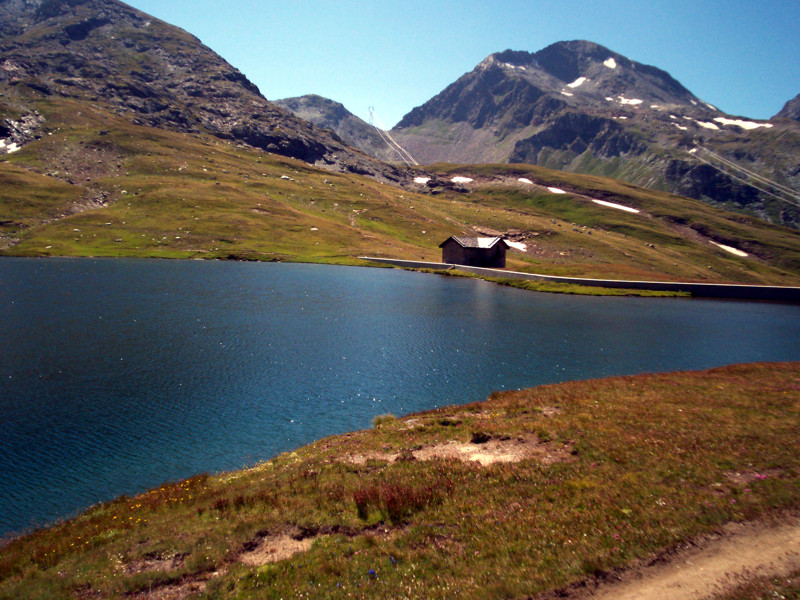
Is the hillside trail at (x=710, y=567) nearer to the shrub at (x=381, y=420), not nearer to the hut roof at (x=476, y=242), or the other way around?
the shrub at (x=381, y=420)

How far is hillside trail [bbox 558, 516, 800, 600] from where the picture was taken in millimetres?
12727

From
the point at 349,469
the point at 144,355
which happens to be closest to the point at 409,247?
the point at 144,355

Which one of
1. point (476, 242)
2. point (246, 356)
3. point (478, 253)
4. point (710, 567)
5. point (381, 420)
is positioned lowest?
point (246, 356)

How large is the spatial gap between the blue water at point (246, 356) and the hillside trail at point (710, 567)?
22.9m

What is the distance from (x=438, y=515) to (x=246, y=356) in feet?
125

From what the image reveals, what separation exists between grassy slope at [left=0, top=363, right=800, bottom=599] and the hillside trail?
51 centimetres

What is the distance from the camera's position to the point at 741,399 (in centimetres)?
3206

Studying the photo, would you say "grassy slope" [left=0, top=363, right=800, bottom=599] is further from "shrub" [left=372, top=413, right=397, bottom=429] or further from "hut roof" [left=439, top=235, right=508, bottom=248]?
"hut roof" [left=439, top=235, right=508, bottom=248]

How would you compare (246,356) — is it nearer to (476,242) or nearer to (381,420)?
(381,420)

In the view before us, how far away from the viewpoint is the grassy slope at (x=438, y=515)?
13852 millimetres

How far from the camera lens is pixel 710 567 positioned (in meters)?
13.6

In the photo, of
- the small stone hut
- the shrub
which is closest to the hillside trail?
the shrub

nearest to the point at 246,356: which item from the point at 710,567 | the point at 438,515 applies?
the point at 438,515

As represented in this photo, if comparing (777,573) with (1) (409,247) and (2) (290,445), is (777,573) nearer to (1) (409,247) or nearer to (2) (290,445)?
(2) (290,445)
